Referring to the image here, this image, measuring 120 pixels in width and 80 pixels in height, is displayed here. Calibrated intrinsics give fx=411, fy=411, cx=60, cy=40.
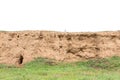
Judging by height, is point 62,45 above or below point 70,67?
above

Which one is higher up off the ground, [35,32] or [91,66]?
[35,32]

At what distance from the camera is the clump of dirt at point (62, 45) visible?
2930 centimetres

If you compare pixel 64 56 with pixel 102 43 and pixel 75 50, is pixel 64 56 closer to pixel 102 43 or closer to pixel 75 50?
pixel 75 50

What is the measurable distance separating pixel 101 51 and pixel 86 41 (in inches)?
53.7

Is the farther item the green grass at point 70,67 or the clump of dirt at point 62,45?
the clump of dirt at point 62,45

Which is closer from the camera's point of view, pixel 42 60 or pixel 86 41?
pixel 42 60

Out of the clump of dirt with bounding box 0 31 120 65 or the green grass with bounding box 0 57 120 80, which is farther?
the clump of dirt with bounding box 0 31 120 65

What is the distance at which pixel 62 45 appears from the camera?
2992 centimetres

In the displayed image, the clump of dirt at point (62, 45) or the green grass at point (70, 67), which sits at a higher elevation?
the clump of dirt at point (62, 45)

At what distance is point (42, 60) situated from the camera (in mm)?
28047

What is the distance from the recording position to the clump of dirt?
1153 inches

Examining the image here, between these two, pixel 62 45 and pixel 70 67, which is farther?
pixel 62 45

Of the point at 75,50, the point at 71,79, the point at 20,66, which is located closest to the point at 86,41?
the point at 75,50

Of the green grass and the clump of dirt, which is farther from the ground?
the clump of dirt
